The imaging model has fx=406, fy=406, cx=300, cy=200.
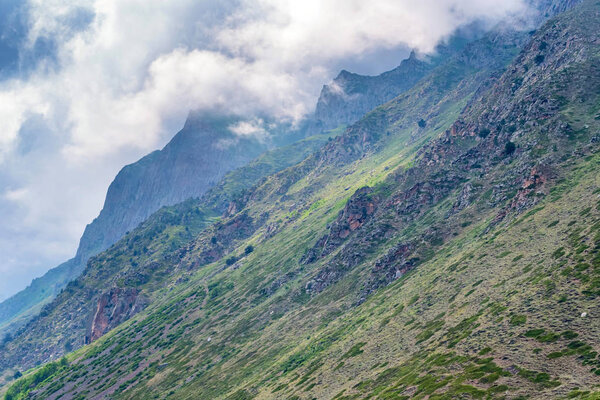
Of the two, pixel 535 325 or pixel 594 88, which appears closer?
pixel 535 325

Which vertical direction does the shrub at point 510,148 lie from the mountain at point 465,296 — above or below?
above

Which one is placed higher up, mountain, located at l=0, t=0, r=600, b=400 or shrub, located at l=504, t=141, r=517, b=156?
shrub, located at l=504, t=141, r=517, b=156

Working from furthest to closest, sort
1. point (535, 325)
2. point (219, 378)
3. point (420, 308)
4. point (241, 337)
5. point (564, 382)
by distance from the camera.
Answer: point (241, 337), point (219, 378), point (420, 308), point (535, 325), point (564, 382)

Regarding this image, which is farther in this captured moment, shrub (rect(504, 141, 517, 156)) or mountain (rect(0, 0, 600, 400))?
shrub (rect(504, 141, 517, 156))

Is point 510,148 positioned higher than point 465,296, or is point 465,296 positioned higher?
point 510,148

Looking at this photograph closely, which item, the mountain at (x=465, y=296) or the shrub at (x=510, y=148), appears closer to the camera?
the mountain at (x=465, y=296)

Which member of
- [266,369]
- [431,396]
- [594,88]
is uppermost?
[594,88]

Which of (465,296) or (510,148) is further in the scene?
(510,148)

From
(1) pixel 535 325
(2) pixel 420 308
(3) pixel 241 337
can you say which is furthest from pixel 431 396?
(3) pixel 241 337

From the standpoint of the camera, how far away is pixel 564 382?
47000mm

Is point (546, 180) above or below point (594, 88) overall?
below

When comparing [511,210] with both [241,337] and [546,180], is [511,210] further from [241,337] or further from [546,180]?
[241,337]

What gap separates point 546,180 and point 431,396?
95525mm

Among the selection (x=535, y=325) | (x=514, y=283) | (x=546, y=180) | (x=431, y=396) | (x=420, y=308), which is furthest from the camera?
(x=546, y=180)
